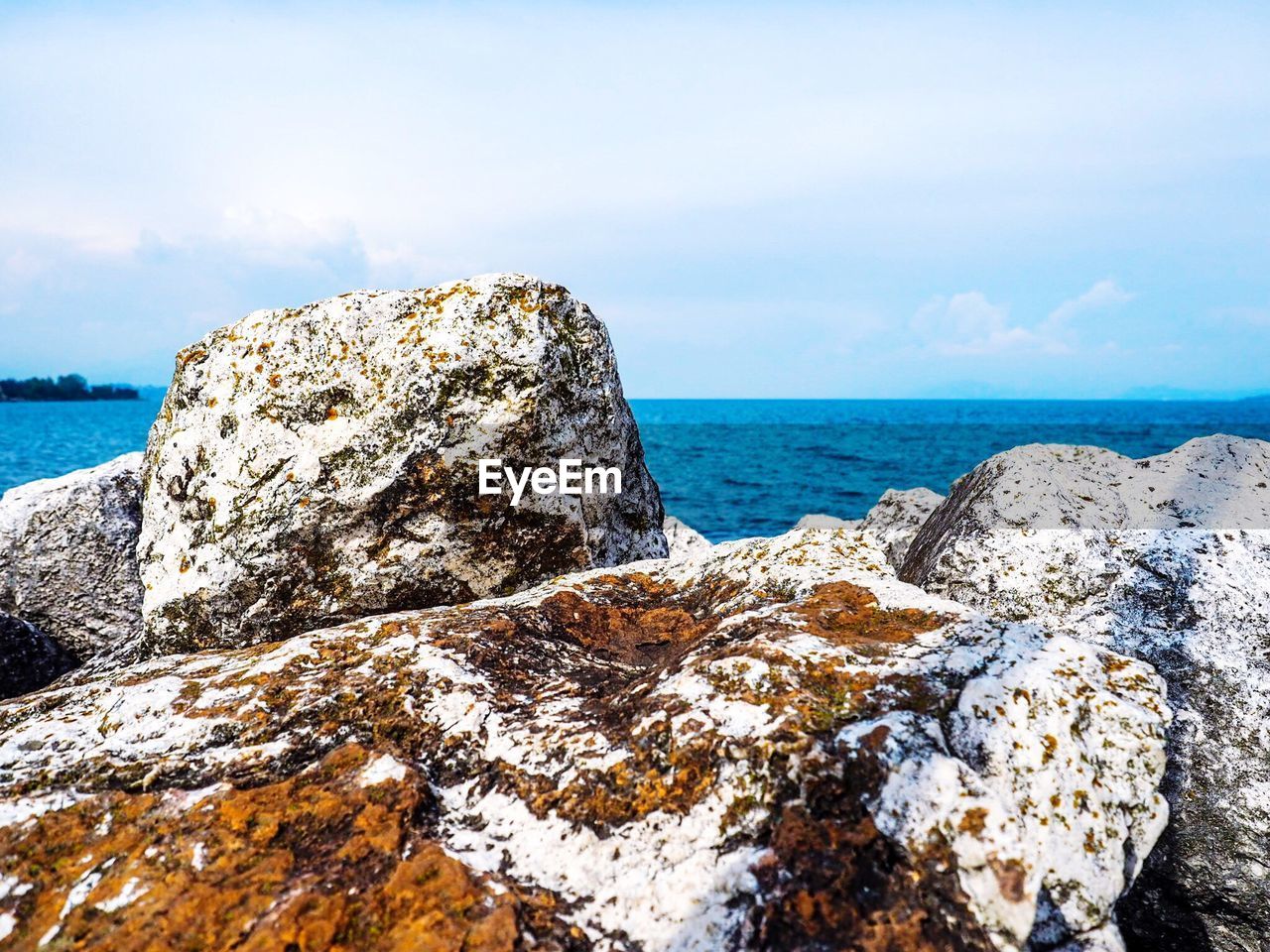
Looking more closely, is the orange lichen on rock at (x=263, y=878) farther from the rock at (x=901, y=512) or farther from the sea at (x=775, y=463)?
the sea at (x=775, y=463)

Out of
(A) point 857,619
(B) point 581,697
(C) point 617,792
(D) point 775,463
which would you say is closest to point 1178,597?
(A) point 857,619

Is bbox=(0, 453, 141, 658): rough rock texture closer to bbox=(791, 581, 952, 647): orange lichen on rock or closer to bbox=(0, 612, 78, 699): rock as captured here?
bbox=(0, 612, 78, 699): rock

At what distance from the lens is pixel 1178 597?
606 cm

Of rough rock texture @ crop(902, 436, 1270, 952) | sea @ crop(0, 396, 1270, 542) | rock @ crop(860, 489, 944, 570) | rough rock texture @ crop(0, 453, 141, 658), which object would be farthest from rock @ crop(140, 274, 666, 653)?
sea @ crop(0, 396, 1270, 542)

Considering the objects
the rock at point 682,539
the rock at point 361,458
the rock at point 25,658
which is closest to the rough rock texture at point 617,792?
the rock at point 361,458

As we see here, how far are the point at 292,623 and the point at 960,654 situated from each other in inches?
227

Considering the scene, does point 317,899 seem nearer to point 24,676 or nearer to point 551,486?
point 551,486

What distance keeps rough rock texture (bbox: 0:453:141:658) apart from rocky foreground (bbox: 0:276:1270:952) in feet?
1.54

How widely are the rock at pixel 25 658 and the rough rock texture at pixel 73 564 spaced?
46cm

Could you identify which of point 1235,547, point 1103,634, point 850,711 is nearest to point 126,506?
point 850,711

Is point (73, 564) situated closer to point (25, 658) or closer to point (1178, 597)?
point (25, 658)

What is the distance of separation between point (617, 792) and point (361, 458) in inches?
172

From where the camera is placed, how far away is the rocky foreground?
346cm

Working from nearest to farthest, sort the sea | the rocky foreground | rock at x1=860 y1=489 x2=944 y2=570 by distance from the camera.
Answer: the rocky foreground < rock at x1=860 y1=489 x2=944 y2=570 < the sea
